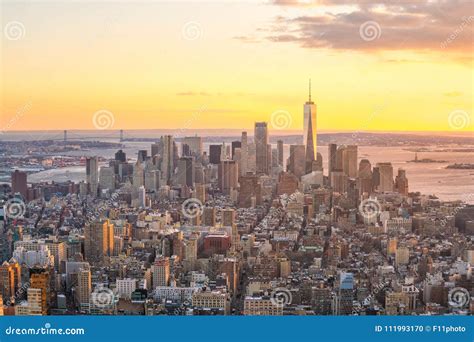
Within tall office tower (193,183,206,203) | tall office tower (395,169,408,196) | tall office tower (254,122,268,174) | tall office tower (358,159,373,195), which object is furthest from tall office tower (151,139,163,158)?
tall office tower (395,169,408,196)

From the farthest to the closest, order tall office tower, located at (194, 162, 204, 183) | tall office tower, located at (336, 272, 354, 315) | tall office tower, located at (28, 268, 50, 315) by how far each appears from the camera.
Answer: tall office tower, located at (194, 162, 204, 183), tall office tower, located at (336, 272, 354, 315), tall office tower, located at (28, 268, 50, 315)

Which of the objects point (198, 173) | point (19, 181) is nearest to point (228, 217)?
point (198, 173)

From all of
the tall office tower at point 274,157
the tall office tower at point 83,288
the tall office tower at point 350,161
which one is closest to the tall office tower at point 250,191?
the tall office tower at point 274,157

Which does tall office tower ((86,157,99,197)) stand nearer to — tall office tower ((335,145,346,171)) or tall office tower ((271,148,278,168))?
tall office tower ((271,148,278,168))

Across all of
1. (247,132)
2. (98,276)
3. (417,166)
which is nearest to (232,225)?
(247,132)

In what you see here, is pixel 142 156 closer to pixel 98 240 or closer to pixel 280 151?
pixel 98 240

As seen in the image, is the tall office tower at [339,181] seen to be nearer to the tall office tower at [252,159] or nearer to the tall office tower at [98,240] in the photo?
the tall office tower at [252,159]
